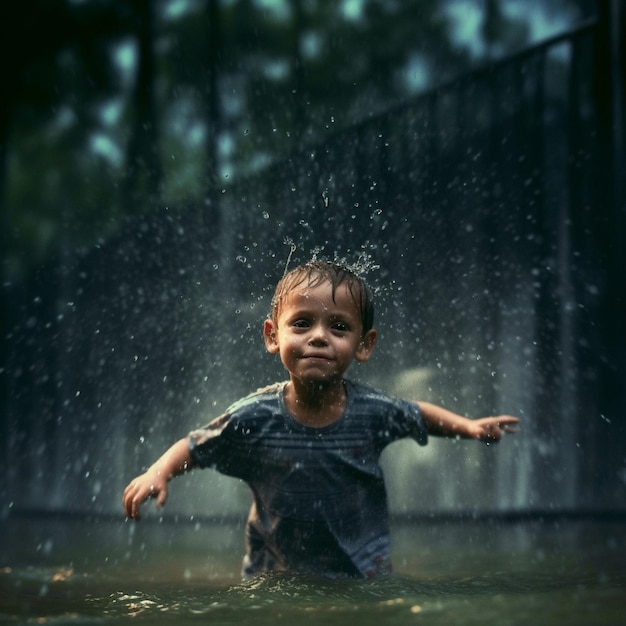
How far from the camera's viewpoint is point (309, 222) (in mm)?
3904

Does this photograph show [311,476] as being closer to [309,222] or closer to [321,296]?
[321,296]

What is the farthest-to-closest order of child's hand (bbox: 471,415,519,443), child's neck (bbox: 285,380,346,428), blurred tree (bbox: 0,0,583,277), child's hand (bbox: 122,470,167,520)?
blurred tree (bbox: 0,0,583,277), child's neck (bbox: 285,380,346,428), child's hand (bbox: 471,415,519,443), child's hand (bbox: 122,470,167,520)

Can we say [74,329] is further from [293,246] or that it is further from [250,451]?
[250,451]

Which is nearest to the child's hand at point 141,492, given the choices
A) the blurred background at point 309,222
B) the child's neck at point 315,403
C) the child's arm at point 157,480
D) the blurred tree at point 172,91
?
the child's arm at point 157,480

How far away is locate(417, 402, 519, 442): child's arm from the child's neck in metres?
0.20

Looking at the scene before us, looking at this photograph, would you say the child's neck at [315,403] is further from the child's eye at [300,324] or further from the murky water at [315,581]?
the murky water at [315,581]

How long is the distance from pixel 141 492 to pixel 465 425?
28.5 inches

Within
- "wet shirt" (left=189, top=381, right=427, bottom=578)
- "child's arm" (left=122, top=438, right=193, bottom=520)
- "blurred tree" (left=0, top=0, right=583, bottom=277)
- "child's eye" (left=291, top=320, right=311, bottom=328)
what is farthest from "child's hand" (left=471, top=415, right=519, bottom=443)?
"blurred tree" (left=0, top=0, right=583, bottom=277)

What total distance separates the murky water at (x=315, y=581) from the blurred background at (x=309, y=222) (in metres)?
0.48

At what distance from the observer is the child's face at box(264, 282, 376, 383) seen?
203cm

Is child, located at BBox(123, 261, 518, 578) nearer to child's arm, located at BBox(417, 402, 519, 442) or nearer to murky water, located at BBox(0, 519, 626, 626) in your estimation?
child's arm, located at BBox(417, 402, 519, 442)

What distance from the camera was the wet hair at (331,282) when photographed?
6.86ft

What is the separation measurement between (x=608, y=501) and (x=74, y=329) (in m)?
2.40

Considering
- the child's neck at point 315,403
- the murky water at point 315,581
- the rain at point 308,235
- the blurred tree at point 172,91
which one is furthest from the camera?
the blurred tree at point 172,91
